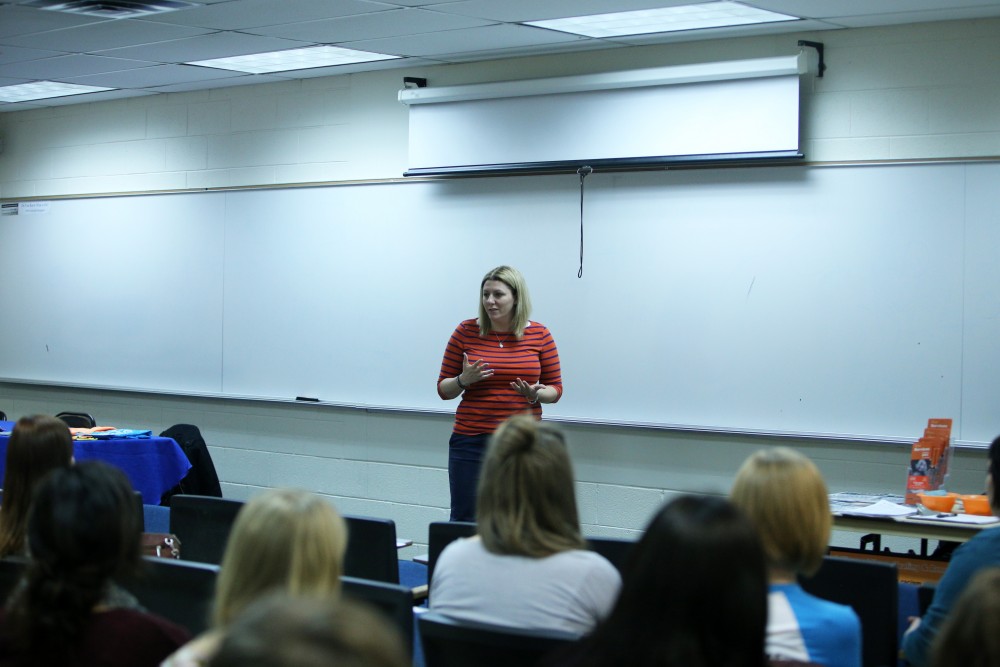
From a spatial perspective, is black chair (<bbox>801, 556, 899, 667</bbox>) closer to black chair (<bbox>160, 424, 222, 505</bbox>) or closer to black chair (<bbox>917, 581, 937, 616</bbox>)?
black chair (<bbox>917, 581, 937, 616</bbox>)

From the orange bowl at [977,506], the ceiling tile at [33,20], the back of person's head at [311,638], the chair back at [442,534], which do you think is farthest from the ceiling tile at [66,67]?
the back of person's head at [311,638]

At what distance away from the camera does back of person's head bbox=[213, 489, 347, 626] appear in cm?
171

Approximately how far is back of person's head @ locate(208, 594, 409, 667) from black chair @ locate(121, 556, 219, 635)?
1.54m

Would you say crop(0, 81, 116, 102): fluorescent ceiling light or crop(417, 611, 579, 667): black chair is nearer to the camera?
crop(417, 611, 579, 667): black chair

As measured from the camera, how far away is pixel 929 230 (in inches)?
188

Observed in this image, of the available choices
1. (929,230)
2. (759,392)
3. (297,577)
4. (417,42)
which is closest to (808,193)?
(929,230)

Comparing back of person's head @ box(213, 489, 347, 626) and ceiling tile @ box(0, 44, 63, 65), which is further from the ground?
ceiling tile @ box(0, 44, 63, 65)

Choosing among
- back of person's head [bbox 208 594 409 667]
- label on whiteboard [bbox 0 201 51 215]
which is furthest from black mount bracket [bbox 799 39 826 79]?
label on whiteboard [bbox 0 201 51 215]

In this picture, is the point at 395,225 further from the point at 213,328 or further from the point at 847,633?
the point at 847,633

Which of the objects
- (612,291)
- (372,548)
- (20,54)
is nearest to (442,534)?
(372,548)

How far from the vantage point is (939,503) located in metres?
3.88

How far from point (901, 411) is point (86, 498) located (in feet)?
12.5

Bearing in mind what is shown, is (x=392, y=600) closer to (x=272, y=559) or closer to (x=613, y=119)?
(x=272, y=559)

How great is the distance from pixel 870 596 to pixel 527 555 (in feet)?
2.84
